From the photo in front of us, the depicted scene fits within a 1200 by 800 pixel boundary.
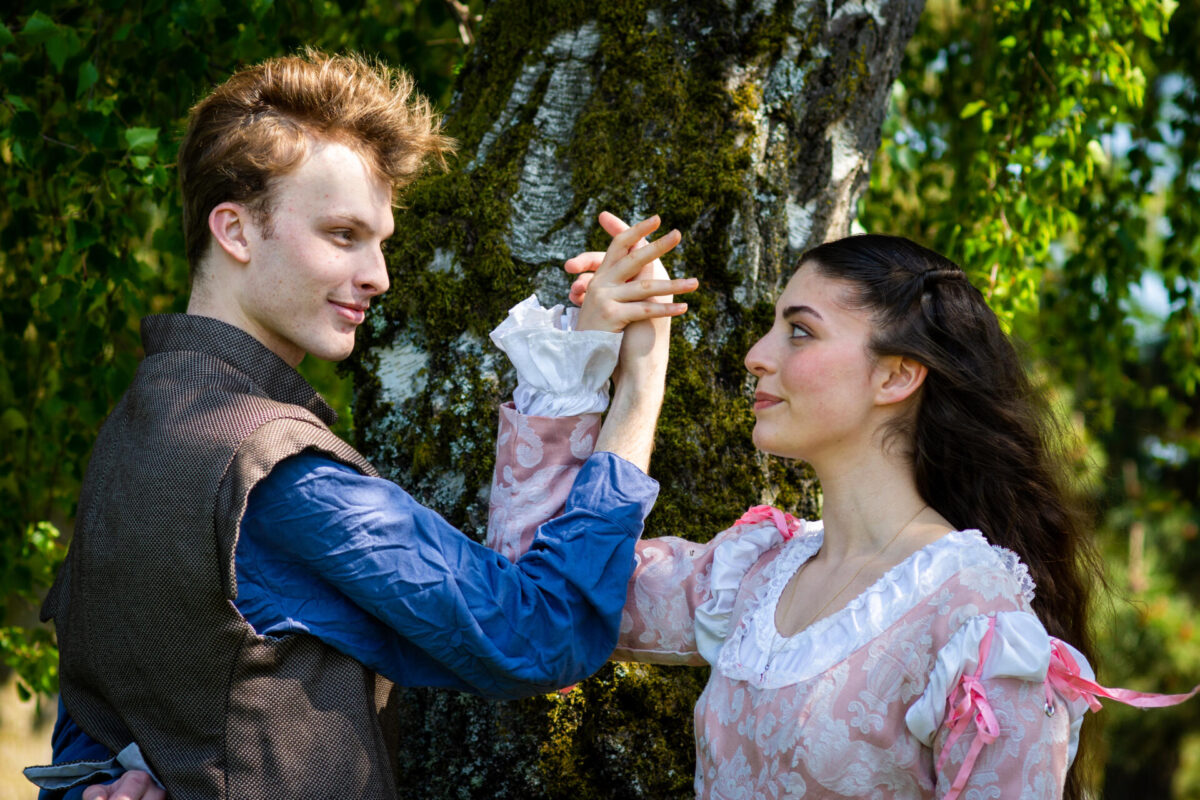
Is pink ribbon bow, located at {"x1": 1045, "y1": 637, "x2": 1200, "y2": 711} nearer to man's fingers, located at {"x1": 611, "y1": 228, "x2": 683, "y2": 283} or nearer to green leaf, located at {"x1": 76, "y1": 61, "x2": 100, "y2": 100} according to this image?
man's fingers, located at {"x1": 611, "y1": 228, "x2": 683, "y2": 283}

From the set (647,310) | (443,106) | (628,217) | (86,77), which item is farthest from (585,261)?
(443,106)

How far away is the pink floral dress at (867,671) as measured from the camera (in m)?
1.46

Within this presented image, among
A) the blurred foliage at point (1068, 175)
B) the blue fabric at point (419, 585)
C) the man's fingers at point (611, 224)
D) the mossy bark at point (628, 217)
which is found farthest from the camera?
the blurred foliage at point (1068, 175)

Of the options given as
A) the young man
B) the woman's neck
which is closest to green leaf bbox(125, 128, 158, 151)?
the young man

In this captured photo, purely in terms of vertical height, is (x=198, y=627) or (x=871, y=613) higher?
(x=871, y=613)

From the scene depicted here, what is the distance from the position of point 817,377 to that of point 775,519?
34 cm

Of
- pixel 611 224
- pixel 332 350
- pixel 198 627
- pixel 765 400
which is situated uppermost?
pixel 611 224

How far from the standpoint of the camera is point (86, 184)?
315 cm

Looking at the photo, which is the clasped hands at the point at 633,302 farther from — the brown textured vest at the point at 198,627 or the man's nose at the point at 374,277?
the brown textured vest at the point at 198,627

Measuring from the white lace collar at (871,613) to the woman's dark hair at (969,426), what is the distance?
98mm

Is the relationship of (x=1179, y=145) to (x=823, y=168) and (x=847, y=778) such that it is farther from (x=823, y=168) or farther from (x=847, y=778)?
(x=847, y=778)

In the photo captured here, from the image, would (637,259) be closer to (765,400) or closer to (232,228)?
(765,400)

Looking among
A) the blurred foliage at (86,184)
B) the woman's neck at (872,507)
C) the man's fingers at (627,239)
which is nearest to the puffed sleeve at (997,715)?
the woman's neck at (872,507)

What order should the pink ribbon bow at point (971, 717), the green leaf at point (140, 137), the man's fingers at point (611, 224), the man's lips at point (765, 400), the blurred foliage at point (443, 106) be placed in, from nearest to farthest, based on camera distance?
the pink ribbon bow at point (971, 717) → the man's lips at point (765, 400) → the man's fingers at point (611, 224) → the green leaf at point (140, 137) → the blurred foliage at point (443, 106)
